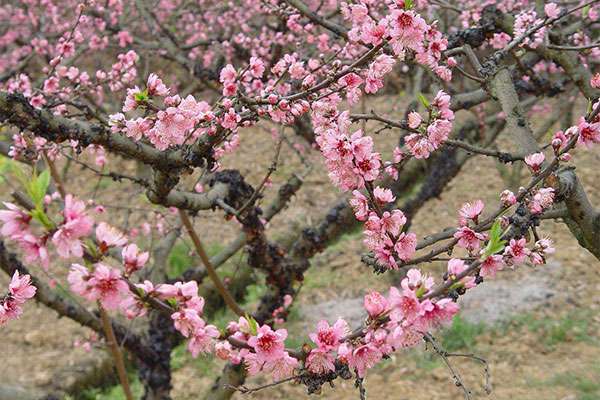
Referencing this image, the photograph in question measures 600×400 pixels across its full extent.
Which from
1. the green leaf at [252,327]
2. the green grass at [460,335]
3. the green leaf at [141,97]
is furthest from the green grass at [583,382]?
the green leaf at [141,97]

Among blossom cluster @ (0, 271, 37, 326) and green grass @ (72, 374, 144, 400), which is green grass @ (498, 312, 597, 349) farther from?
blossom cluster @ (0, 271, 37, 326)

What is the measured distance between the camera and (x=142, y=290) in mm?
1199

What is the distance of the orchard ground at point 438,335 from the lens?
427 cm

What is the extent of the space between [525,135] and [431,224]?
17.3 ft

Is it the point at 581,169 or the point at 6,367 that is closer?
the point at 6,367

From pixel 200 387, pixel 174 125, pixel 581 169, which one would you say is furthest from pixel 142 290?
pixel 581 169

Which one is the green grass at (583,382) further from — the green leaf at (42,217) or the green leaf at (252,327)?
the green leaf at (42,217)

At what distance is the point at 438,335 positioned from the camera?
4.96 meters

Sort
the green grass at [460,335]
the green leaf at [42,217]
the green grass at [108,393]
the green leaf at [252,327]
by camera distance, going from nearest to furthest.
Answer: the green leaf at [42,217] < the green leaf at [252,327] < the green grass at [460,335] < the green grass at [108,393]

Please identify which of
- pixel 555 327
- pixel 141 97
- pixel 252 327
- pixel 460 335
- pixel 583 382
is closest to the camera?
pixel 252 327

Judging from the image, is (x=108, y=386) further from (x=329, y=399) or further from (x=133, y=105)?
(x=133, y=105)

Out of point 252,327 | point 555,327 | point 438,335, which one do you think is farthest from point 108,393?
point 252,327

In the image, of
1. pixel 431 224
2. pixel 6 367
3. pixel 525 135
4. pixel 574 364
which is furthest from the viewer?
pixel 431 224

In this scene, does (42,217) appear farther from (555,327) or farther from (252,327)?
(555,327)
